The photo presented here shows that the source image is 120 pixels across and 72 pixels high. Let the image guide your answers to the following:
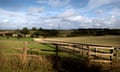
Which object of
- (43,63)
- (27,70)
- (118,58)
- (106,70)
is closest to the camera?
(27,70)

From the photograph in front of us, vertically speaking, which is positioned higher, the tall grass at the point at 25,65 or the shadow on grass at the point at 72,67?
the tall grass at the point at 25,65

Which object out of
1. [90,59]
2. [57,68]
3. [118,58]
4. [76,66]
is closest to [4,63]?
[57,68]

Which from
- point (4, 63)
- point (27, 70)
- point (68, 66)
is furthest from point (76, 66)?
point (4, 63)

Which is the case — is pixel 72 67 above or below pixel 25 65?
below

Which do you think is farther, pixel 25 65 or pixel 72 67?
pixel 72 67

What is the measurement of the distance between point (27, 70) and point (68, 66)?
256 centimetres

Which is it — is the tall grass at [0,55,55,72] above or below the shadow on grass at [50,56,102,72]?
above

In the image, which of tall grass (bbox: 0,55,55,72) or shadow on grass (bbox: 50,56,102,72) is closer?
tall grass (bbox: 0,55,55,72)

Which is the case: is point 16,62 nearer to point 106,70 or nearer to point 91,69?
point 91,69

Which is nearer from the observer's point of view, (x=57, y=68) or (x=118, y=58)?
(x=57, y=68)

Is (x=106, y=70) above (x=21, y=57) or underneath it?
underneath

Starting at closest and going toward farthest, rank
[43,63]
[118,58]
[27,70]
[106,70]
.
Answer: [27,70], [43,63], [106,70], [118,58]

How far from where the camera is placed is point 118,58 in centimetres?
1617

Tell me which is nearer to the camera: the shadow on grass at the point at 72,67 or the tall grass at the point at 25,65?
the tall grass at the point at 25,65
